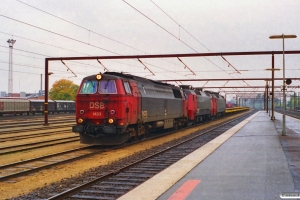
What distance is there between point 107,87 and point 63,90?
90.0m

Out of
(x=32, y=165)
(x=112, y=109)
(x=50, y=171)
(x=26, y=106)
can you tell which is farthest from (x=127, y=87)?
(x=26, y=106)

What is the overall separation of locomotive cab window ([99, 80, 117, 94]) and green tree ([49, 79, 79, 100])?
88.0m

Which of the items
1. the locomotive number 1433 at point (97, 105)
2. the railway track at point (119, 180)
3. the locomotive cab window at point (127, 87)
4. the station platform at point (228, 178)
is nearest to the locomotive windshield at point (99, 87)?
the locomotive number 1433 at point (97, 105)

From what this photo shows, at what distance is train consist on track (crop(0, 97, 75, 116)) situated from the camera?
5678cm

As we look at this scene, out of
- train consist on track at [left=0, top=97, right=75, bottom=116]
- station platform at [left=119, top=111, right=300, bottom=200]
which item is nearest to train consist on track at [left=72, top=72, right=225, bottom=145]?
station platform at [left=119, top=111, right=300, bottom=200]

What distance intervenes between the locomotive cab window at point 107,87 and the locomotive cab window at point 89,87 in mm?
349

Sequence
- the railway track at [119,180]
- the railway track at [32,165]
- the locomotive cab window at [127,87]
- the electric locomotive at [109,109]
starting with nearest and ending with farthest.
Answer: the railway track at [119,180], the railway track at [32,165], the electric locomotive at [109,109], the locomotive cab window at [127,87]

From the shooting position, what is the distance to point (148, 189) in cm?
914

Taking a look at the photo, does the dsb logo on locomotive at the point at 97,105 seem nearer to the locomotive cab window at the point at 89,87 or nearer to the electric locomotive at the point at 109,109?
the electric locomotive at the point at 109,109

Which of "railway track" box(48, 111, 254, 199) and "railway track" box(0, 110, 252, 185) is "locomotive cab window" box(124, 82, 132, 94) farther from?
"railway track" box(48, 111, 254, 199)

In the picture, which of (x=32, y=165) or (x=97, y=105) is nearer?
(x=32, y=165)

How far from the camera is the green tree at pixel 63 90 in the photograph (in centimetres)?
10344

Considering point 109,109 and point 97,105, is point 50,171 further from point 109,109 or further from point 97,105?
point 97,105

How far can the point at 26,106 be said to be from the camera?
206ft
